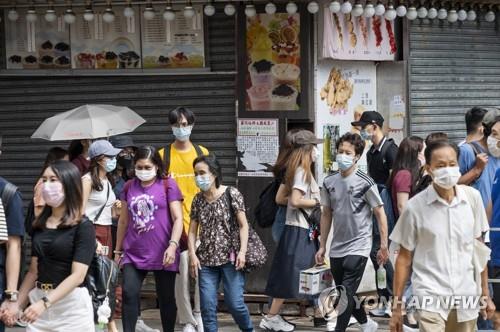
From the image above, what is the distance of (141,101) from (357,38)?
2.49 m

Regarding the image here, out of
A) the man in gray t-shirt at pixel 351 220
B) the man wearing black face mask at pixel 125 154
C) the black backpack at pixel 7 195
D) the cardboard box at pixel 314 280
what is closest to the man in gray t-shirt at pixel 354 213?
the man in gray t-shirt at pixel 351 220

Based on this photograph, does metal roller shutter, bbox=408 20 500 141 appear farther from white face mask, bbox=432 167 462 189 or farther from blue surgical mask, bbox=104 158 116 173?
white face mask, bbox=432 167 462 189

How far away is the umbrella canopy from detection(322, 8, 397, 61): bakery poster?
2185mm

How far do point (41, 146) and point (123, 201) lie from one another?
10.4ft

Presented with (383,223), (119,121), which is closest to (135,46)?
(119,121)

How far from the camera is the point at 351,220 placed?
8984 mm

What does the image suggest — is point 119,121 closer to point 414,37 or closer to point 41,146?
point 41,146

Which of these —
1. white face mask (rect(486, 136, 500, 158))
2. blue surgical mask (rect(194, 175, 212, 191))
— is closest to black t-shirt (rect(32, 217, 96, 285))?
blue surgical mask (rect(194, 175, 212, 191))

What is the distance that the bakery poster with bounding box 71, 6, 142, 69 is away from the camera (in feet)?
37.6

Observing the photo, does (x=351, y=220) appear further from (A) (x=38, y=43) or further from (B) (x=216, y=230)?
(A) (x=38, y=43)

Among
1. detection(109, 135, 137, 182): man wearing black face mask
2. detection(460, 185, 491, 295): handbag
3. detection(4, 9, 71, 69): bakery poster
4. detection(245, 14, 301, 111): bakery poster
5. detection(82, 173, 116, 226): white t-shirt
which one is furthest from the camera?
detection(4, 9, 71, 69): bakery poster

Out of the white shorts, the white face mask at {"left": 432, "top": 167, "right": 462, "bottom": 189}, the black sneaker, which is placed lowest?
the black sneaker

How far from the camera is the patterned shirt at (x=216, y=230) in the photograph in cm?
888

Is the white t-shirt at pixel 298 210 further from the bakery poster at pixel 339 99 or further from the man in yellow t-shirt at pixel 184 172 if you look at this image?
the bakery poster at pixel 339 99
